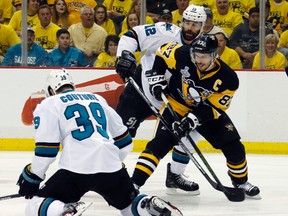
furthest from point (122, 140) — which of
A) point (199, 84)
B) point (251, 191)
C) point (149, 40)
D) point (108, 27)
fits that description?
point (108, 27)

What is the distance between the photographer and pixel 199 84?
536cm

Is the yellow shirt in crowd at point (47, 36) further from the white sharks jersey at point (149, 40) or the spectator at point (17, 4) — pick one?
the white sharks jersey at point (149, 40)

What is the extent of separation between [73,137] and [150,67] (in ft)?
6.57

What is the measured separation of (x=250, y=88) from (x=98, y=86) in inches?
50.9

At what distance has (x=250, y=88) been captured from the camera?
7.87 m

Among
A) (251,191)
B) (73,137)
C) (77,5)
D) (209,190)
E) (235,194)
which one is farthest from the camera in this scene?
(77,5)

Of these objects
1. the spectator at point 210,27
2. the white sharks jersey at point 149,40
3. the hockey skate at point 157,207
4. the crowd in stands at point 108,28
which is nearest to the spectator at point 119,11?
the crowd in stands at point 108,28

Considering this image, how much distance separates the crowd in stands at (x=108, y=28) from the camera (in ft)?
26.2

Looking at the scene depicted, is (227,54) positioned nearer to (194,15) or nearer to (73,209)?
(194,15)

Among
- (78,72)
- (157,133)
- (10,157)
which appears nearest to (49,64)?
(78,72)

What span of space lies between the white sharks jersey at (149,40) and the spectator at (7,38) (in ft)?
7.17

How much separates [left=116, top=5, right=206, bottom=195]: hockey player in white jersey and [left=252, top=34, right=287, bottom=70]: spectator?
2.04 m

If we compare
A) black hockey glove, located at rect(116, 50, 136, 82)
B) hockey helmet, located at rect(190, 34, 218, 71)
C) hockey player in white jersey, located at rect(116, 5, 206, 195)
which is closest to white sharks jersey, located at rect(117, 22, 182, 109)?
Result: hockey player in white jersey, located at rect(116, 5, 206, 195)

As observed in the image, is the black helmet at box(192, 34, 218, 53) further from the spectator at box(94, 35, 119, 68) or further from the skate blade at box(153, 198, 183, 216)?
the spectator at box(94, 35, 119, 68)
